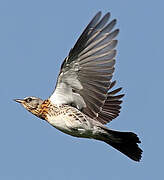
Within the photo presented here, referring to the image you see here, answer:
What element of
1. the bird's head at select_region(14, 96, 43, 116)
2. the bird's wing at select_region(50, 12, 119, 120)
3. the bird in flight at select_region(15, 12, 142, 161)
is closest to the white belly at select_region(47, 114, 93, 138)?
the bird in flight at select_region(15, 12, 142, 161)

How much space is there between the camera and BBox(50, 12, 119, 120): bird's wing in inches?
456

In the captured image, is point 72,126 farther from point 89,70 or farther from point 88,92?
point 89,70

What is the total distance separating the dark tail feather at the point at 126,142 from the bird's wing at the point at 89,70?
549mm

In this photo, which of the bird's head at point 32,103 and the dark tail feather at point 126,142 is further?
the bird's head at point 32,103

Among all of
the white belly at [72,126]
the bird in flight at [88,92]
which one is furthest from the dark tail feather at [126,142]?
the white belly at [72,126]

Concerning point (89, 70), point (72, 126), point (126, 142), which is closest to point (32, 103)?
point (72, 126)

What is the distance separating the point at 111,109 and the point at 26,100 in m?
1.87

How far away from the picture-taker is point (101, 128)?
12.0m

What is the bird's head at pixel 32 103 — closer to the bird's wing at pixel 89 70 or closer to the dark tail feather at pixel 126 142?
the bird's wing at pixel 89 70

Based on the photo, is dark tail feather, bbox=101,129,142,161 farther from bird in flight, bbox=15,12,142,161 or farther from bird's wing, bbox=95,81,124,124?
bird's wing, bbox=95,81,124,124

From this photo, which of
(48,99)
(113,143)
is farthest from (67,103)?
(113,143)

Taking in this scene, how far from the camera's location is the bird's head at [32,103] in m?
12.5

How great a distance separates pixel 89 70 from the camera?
12.0 metres

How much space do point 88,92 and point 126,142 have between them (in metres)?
1.21
